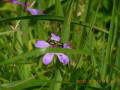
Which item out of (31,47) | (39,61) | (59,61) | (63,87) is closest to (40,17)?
(59,61)

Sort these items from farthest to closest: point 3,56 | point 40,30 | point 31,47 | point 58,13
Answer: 1. point 31,47
2. point 40,30
3. point 3,56
4. point 58,13

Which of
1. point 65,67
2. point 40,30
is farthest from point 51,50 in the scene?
point 40,30

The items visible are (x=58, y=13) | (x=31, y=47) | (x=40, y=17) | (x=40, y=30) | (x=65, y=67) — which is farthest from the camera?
(x=31, y=47)

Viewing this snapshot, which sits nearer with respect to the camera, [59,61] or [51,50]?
[51,50]

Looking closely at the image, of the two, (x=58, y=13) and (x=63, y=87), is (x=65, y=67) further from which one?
(x=58, y=13)

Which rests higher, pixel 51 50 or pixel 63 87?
pixel 51 50

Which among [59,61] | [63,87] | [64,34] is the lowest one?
[63,87]

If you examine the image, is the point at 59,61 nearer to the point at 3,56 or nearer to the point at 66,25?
the point at 66,25

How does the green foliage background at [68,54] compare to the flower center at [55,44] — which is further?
the flower center at [55,44]

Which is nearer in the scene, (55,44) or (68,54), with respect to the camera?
(55,44)

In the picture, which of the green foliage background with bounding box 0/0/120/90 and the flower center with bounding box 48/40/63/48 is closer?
the green foliage background with bounding box 0/0/120/90
